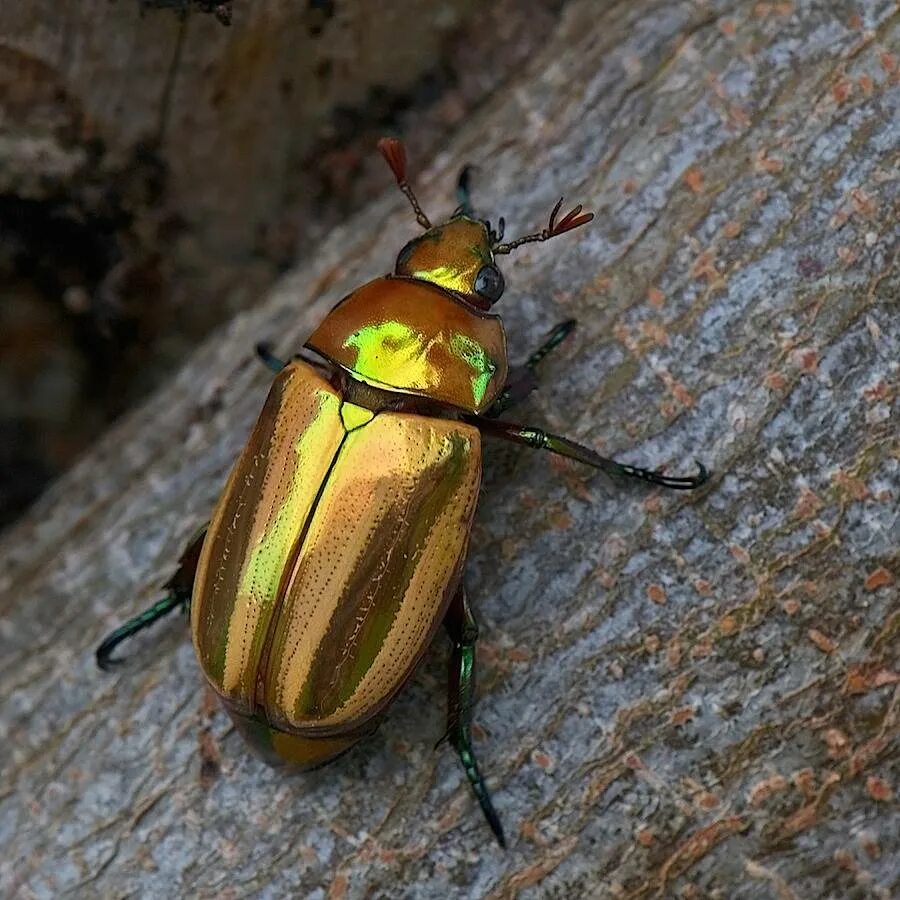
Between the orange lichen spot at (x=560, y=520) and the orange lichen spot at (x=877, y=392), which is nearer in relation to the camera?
the orange lichen spot at (x=877, y=392)

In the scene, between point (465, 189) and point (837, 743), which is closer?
point (837, 743)

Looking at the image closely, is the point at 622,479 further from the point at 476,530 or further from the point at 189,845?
the point at 189,845

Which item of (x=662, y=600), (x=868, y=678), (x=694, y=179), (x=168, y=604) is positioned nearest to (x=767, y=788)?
(x=868, y=678)

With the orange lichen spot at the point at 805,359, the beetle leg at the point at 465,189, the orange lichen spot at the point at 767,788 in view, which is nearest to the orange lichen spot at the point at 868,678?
the orange lichen spot at the point at 767,788

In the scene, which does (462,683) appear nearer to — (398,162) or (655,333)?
(655,333)

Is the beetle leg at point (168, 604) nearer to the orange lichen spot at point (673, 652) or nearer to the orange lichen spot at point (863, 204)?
the orange lichen spot at point (673, 652)

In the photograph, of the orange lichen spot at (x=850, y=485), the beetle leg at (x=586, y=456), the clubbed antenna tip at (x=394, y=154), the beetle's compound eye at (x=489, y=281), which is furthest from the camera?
the clubbed antenna tip at (x=394, y=154)
